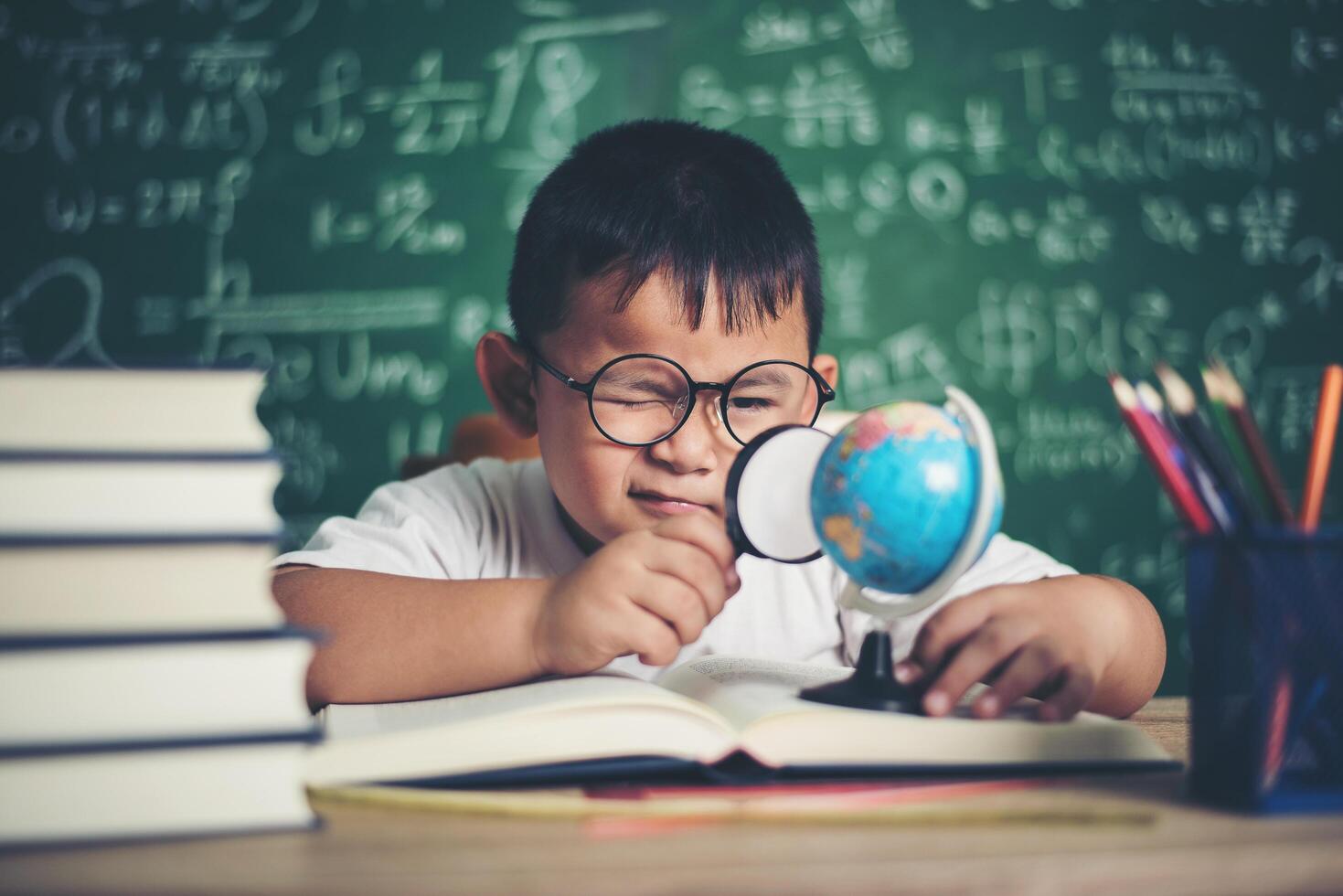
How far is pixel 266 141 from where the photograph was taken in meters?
2.75

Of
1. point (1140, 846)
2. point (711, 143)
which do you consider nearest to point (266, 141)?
point (711, 143)

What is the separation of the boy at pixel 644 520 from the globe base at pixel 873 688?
2cm

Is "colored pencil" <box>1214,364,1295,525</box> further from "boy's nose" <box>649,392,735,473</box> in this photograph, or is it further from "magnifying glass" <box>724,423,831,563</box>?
"boy's nose" <box>649,392,735,473</box>

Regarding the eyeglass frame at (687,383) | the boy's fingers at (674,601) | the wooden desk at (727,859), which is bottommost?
the wooden desk at (727,859)

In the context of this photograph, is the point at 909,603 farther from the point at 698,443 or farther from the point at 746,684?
the point at 698,443

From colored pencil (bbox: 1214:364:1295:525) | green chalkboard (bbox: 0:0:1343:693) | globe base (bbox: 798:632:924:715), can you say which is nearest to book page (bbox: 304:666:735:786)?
globe base (bbox: 798:632:924:715)

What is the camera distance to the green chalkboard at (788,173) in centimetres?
273

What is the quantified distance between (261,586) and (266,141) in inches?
97.9

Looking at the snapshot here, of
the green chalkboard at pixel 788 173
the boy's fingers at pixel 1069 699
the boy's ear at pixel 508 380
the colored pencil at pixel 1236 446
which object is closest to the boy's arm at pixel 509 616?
the boy's fingers at pixel 1069 699

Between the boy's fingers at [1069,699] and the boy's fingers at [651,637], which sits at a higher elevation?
the boy's fingers at [651,637]

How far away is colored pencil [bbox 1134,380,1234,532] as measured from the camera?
622 millimetres

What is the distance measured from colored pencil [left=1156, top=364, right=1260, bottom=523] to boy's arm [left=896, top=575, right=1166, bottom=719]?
22 centimetres

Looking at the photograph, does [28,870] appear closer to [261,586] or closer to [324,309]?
[261,586]

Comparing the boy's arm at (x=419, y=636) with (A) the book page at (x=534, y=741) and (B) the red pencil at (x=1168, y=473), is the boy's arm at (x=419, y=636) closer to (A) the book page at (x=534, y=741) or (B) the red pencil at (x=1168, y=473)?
(A) the book page at (x=534, y=741)
